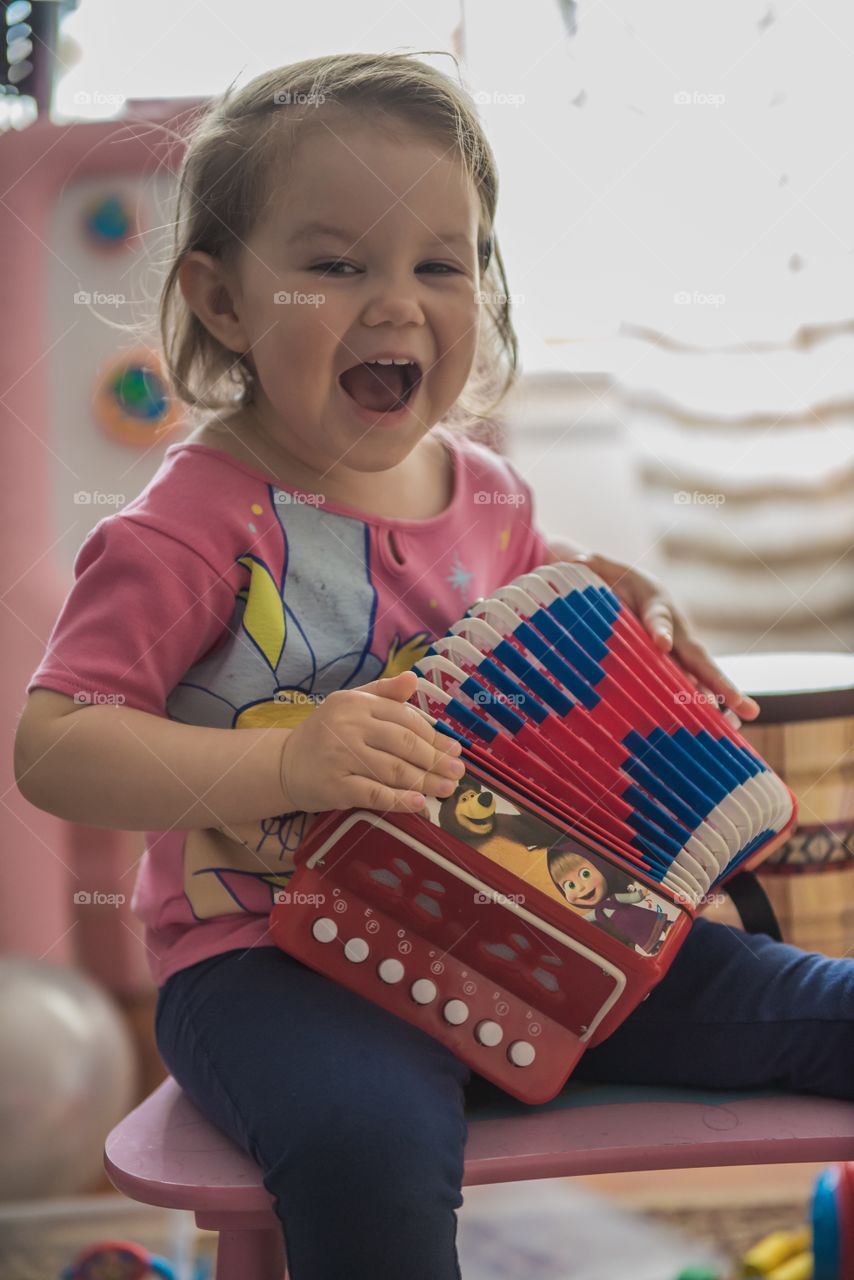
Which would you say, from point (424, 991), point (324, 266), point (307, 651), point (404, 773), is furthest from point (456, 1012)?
point (324, 266)

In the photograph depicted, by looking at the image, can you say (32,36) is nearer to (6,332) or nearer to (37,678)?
(6,332)

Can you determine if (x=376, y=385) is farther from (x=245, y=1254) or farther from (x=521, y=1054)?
(x=245, y=1254)

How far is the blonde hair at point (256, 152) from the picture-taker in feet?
2.90

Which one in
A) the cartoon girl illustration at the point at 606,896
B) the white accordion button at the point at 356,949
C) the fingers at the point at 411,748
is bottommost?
the white accordion button at the point at 356,949

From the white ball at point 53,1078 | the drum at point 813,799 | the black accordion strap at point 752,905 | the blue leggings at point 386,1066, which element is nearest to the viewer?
the blue leggings at point 386,1066

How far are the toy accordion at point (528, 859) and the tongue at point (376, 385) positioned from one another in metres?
0.18

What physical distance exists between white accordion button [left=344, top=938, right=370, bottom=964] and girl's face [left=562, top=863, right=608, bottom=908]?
13cm

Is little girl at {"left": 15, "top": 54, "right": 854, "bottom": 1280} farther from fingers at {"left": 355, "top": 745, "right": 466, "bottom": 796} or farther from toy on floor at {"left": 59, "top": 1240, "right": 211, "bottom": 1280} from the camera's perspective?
toy on floor at {"left": 59, "top": 1240, "right": 211, "bottom": 1280}

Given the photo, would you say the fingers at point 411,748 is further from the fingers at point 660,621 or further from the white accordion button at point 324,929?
the fingers at point 660,621

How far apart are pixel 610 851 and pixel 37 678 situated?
1.21 feet

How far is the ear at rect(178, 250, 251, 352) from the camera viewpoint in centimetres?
94

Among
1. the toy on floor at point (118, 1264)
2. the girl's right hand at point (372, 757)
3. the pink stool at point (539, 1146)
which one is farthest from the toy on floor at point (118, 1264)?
the girl's right hand at point (372, 757)

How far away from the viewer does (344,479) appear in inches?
38.1

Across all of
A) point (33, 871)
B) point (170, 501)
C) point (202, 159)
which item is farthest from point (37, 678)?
point (33, 871)
